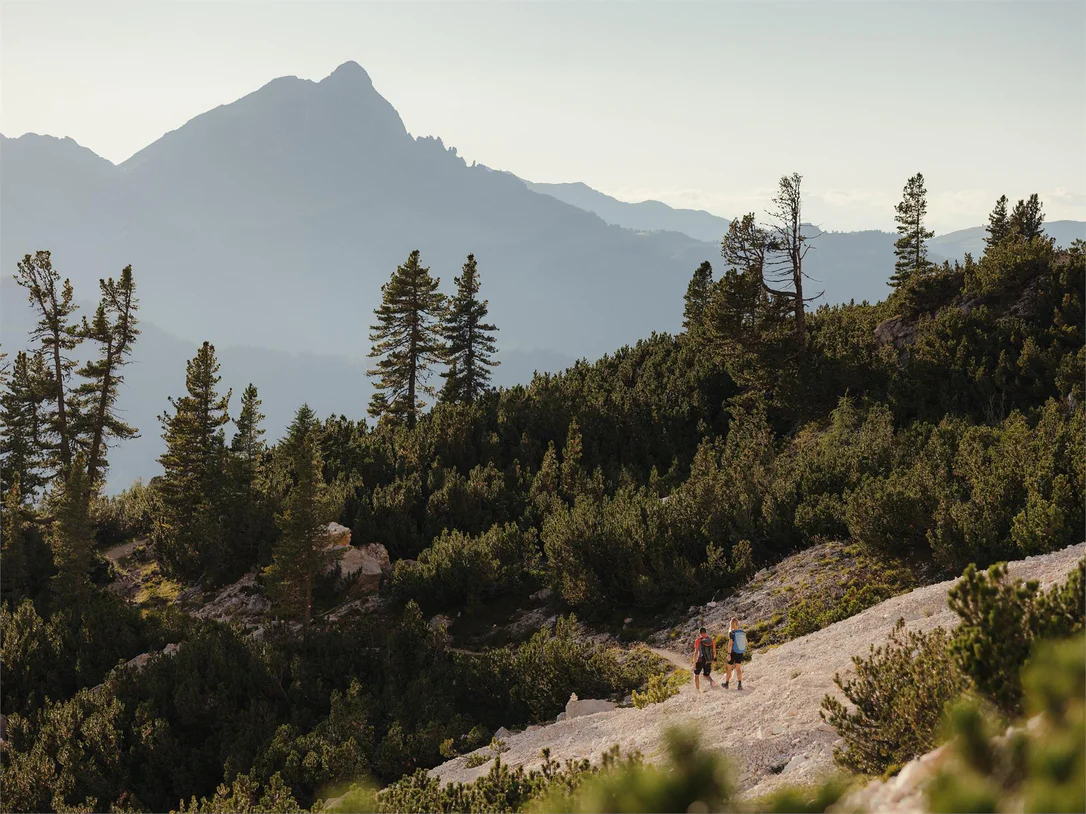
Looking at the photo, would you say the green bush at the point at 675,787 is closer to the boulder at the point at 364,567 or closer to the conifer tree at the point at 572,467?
the boulder at the point at 364,567

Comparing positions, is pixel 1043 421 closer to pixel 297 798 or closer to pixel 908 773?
pixel 908 773

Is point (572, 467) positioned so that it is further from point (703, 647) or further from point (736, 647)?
point (736, 647)

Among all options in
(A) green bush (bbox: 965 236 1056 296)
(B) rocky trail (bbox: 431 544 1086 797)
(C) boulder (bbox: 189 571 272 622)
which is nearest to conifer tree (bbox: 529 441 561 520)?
(C) boulder (bbox: 189 571 272 622)

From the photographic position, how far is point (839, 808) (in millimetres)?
4488

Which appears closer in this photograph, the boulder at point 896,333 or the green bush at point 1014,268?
the green bush at point 1014,268

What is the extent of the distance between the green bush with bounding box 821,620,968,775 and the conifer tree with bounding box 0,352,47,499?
45713 millimetres

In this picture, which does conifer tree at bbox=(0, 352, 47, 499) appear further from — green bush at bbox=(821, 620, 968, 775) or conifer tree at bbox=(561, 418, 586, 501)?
green bush at bbox=(821, 620, 968, 775)

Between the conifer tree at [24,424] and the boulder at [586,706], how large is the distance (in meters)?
39.1

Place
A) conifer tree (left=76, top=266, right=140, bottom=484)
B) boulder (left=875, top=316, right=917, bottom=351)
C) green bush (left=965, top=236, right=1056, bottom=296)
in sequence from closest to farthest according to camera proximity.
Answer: green bush (left=965, top=236, right=1056, bottom=296), boulder (left=875, top=316, right=917, bottom=351), conifer tree (left=76, top=266, right=140, bottom=484)

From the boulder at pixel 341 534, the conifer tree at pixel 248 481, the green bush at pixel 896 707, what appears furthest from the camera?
the conifer tree at pixel 248 481

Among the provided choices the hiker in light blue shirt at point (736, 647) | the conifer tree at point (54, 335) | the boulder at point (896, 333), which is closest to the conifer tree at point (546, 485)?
the hiker in light blue shirt at point (736, 647)

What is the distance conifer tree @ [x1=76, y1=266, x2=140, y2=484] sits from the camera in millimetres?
39531

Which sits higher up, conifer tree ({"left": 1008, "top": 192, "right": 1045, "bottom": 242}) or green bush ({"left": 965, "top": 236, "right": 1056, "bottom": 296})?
conifer tree ({"left": 1008, "top": 192, "right": 1045, "bottom": 242})

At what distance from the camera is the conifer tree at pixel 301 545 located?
2416 centimetres
